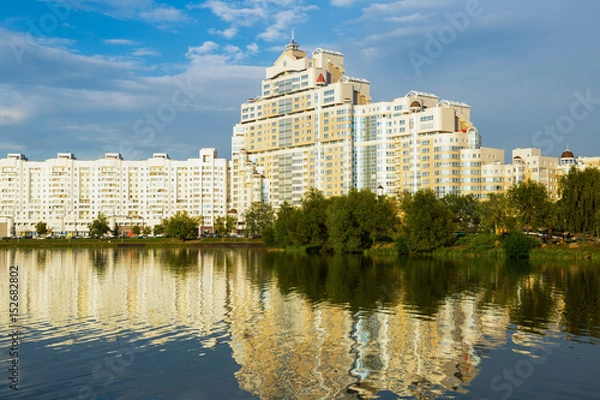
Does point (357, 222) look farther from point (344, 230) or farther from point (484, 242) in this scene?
point (484, 242)

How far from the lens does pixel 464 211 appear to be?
128 meters

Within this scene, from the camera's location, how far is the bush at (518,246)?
3371 inches

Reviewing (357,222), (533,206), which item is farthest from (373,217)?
(533,206)

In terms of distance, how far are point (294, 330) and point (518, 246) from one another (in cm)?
6483

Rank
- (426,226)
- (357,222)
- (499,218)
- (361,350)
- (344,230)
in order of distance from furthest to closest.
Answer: (357,222), (344,230), (499,218), (426,226), (361,350)

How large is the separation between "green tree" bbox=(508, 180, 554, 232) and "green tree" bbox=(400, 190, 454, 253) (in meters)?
11.0

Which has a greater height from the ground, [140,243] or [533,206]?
[533,206]

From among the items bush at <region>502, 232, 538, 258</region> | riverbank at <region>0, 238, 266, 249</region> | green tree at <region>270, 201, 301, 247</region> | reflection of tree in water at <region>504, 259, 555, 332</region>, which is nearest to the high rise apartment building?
riverbank at <region>0, 238, 266, 249</region>

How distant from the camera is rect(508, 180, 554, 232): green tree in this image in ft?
308

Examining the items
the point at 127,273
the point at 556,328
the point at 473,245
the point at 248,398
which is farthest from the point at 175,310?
the point at 473,245

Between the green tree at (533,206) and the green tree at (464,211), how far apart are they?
2757 cm

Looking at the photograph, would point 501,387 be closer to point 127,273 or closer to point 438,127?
point 127,273

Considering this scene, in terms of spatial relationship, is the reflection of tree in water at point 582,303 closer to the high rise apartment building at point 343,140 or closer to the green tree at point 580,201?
the green tree at point 580,201

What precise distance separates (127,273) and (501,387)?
50.9 m
